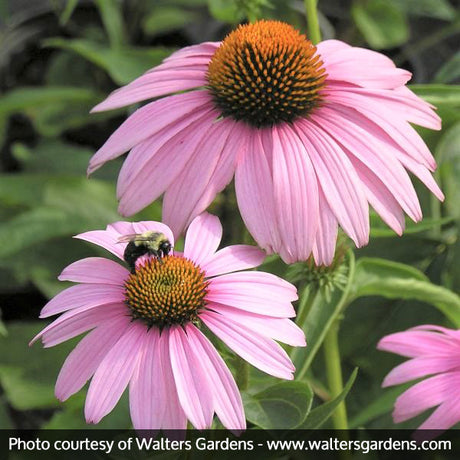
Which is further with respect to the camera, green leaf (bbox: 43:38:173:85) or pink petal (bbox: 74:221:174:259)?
green leaf (bbox: 43:38:173:85)

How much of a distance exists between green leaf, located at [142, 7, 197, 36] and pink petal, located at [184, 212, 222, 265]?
104cm

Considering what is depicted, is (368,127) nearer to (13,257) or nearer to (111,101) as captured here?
(111,101)

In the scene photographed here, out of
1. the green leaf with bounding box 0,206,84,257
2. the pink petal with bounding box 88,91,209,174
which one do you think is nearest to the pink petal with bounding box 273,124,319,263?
the pink petal with bounding box 88,91,209,174

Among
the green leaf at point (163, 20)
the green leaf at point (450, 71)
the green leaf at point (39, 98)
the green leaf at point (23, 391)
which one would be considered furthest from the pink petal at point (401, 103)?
the green leaf at point (163, 20)

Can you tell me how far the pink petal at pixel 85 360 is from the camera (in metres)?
0.61

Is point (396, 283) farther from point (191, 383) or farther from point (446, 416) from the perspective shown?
point (191, 383)

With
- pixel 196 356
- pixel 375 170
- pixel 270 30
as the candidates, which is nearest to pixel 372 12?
pixel 270 30

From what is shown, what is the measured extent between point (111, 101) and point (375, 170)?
24 centimetres

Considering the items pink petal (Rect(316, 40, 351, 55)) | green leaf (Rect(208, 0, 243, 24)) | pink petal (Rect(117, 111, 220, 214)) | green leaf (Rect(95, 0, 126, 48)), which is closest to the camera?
pink petal (Rect(117, 111, 220, 214))

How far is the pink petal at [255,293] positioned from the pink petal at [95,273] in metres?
0.07

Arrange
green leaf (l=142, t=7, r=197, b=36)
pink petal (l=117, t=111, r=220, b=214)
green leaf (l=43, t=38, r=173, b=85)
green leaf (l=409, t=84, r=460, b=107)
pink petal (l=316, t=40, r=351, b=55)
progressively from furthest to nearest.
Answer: green leaf (l=142, t=7, r=197, b=36) → green leaf (l=43, t=38, r=173, b=85) → green leaf (l=409, t=84, r=460, b=107) → pink petal (l=316, t=40, r=351, b=55) → pink petal (l=117, t=111, r=220, b=214)

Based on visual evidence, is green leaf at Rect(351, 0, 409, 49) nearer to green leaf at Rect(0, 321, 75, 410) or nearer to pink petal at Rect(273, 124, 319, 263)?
green leaf at Rect(0, 321, 75, 410)

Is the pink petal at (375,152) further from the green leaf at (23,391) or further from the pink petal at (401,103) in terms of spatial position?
the green leaf at (23,391)

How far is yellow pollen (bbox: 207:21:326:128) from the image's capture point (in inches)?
27.9
